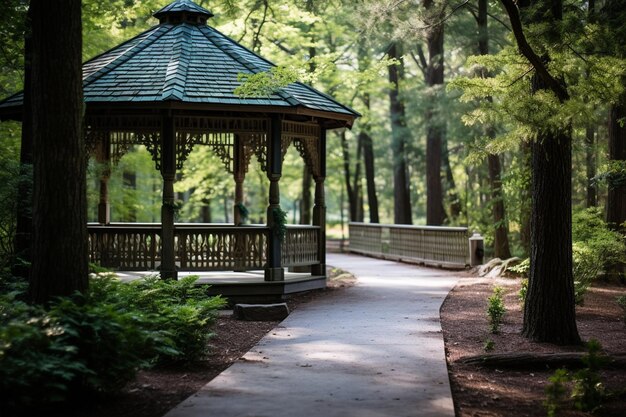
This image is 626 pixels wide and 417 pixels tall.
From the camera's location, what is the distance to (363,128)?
114 feet

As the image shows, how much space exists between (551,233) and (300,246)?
24.1 feet

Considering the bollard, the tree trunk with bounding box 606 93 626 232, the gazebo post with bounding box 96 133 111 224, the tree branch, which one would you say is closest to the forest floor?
the tree trunk with bounding box 606 93 626 232

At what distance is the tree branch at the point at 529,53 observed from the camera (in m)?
9.23

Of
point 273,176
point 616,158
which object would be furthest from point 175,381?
point 616,158

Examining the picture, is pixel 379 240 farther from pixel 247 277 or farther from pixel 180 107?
pixel 180 107

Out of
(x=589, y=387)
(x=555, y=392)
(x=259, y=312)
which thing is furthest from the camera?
(x=259, y=312)

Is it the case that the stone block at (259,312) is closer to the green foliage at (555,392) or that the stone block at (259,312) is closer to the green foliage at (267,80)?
the green foliage at (267,80)

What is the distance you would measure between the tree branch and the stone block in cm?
584

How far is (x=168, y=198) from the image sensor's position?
1527 centimetres

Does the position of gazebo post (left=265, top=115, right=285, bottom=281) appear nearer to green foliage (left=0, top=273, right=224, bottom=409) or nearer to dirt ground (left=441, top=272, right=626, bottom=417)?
dirt ground (left=441, top=272, right=626, bottom=417)

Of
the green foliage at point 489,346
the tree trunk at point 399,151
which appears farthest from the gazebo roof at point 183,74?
the tree trunk at point 399,151

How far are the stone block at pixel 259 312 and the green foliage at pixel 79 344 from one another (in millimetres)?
3822

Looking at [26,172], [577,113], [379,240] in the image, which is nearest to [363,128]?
[379,240]

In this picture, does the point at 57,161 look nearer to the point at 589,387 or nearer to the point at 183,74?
the point at 589,387
